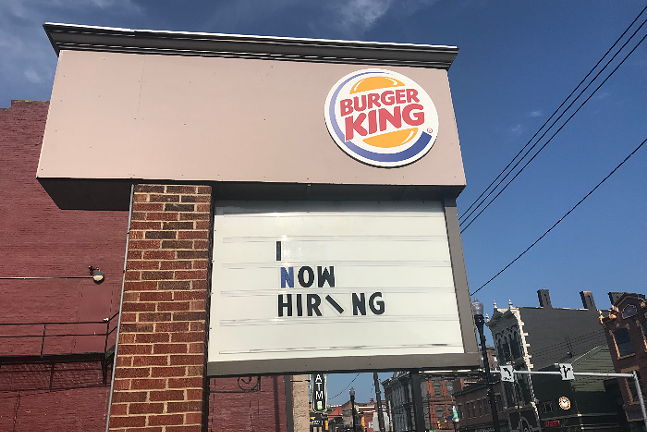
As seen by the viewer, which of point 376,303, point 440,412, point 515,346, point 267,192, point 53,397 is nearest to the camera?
point 376,303

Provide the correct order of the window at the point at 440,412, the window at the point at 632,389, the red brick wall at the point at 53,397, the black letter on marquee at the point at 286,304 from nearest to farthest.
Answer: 1. the black letter on marquee at the point at 286,304
2. the red brick wall at the point at 53,397
3. the window at the point at 632,389
4. the window at the point at 440,412

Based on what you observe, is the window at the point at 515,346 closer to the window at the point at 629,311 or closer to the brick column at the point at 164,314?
the window at the point at 629,311

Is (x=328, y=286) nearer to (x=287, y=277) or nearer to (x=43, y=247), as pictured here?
(x=287, y=277)

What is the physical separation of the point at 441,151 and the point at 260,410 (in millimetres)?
16598

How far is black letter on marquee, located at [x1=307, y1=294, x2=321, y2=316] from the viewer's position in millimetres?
4270

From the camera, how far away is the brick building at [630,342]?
99.5 feet

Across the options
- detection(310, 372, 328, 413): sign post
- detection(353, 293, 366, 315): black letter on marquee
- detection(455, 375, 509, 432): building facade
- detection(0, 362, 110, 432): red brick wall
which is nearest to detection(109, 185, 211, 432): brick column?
detection(353, 293, 366, 315): black letter on marquee

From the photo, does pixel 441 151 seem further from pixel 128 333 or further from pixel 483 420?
pixel 483 420

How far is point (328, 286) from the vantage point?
4375 millimetres

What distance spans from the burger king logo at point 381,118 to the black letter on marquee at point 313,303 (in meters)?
1.40

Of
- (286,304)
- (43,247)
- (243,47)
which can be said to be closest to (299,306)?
(286,304)

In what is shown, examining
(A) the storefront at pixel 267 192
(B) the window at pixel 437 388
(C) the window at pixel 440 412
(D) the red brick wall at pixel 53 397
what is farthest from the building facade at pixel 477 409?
(A) the storefront at pixel 267 192

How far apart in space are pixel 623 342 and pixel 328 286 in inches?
1403

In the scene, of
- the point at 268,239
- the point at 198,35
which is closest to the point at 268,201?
the point at 268,239
